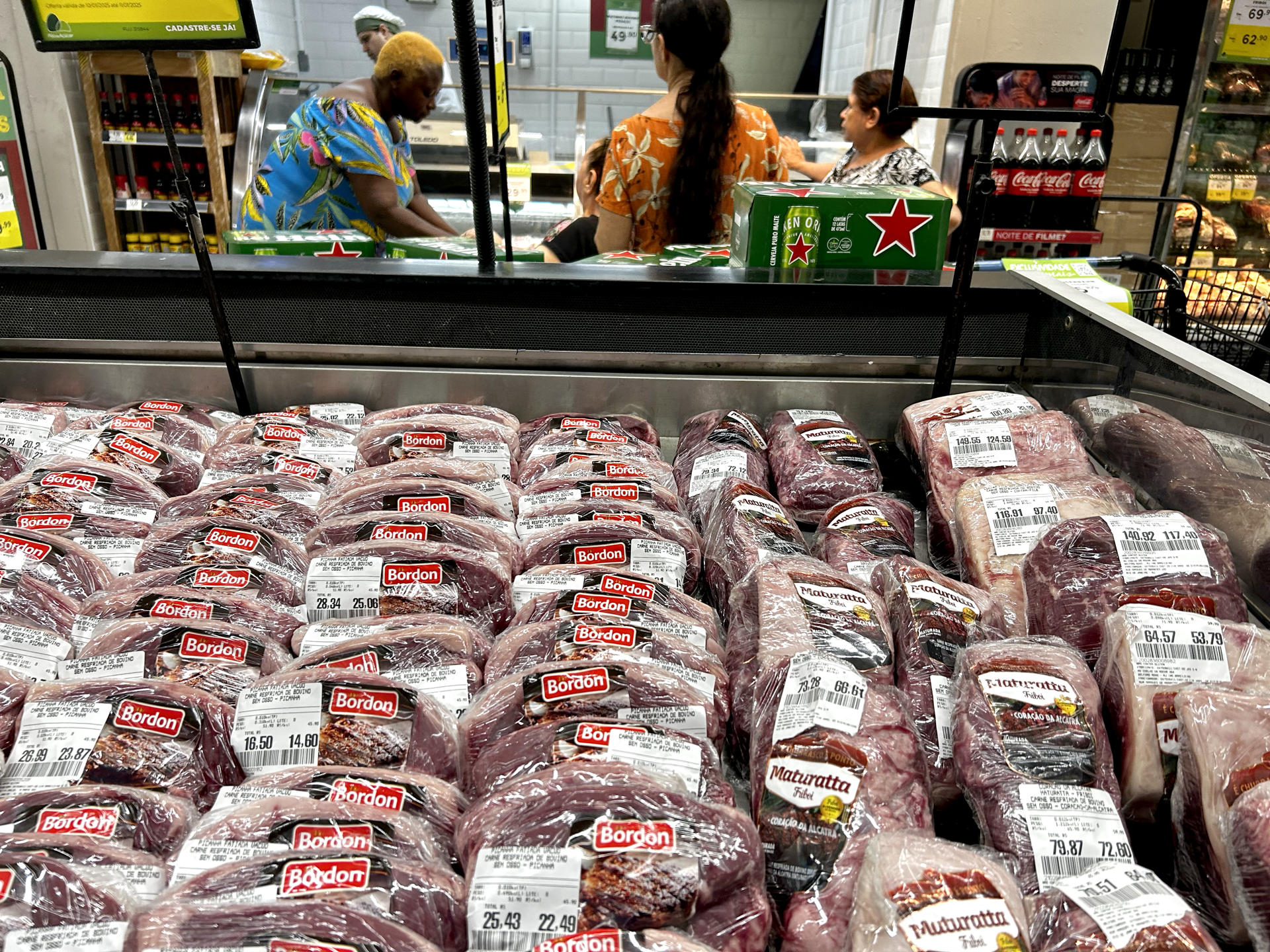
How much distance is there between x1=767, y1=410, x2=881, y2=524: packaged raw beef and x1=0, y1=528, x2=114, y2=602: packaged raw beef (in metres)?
1.34

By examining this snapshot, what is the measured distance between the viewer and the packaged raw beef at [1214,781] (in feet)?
3.50

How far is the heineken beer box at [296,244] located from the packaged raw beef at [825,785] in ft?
6.57

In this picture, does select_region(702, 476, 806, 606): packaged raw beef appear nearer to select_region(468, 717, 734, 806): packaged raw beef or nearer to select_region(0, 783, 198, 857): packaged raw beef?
select_region(468, 717, 734, 806): packaged raw beef

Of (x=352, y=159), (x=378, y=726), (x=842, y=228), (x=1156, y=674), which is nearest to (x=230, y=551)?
(x=378, y=726)

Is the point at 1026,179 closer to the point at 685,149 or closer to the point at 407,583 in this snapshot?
the point at 685,149

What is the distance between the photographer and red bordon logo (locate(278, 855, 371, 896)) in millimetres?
908

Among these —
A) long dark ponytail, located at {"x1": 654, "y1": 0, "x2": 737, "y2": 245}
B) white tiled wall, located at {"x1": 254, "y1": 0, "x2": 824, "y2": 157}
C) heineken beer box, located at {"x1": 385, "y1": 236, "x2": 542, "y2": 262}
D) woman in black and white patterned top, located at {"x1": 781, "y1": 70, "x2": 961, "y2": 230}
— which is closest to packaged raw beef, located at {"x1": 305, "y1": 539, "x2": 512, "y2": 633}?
heineken beer box, located at {"x1": 385, "y1": 236, "x2": 542, "y2": 262}

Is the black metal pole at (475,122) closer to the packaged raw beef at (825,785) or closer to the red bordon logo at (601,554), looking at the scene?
the red bordon logo at (601,554)

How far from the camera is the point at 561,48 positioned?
30.7 feet

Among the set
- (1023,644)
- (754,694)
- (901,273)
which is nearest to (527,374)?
(901,273)

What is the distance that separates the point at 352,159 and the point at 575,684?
10.2ft

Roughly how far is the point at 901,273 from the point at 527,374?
3.17 feet

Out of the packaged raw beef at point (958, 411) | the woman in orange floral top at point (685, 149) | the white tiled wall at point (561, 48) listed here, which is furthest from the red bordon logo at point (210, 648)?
the white tiled wall at point (561, 48)

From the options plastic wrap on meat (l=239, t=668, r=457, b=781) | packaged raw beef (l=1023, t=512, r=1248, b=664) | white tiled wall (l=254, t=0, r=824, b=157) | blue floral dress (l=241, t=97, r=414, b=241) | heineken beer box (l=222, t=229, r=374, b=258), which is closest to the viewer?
plastic wrap on meat (l=239, t=668, r=457, b=781)
